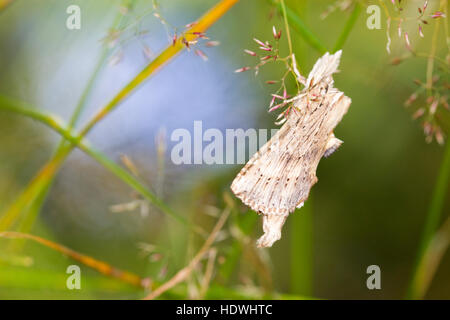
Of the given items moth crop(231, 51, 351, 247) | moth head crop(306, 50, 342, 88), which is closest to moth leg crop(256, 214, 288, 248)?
moth crop(231, 51, 351, 247)

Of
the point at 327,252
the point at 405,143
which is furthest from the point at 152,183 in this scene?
the point at 405,143

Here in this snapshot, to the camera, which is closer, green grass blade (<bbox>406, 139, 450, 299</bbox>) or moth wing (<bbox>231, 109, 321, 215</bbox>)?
moth wing (<bbox>231, 109, 321, 215</bbox>)

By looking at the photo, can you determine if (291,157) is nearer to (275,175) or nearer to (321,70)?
(275,175)

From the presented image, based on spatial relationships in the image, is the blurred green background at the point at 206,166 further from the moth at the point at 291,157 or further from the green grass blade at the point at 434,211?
the moth at the point at 291,157

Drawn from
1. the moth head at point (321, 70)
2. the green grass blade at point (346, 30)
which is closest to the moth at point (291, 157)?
the moth head at point (321, 70)

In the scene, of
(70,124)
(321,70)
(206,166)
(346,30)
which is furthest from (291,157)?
(206,166)

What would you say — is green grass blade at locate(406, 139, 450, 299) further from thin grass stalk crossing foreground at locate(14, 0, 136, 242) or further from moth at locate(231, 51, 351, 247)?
thin grass stalk crossing foreground at locate(14, 0, 136, 242)
